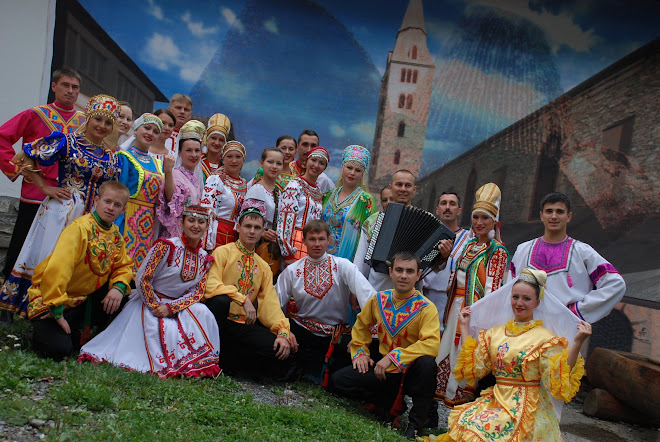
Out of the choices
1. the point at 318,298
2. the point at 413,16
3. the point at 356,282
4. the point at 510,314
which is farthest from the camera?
the point at 413,16

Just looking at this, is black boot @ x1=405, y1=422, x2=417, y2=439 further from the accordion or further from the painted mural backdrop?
the painted mural backdrop

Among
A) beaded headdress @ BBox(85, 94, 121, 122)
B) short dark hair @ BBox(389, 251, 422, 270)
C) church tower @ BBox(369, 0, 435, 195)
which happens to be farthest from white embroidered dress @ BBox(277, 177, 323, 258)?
church tower @ BBox(369, 0, 435, 195)

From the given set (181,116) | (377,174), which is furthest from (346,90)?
(181,116)

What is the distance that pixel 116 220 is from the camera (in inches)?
176

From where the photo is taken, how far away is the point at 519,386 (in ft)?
11.1

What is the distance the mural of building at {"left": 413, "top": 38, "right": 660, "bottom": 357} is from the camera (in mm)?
8453

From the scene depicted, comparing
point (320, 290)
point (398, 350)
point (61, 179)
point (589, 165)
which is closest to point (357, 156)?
point (320, 290)

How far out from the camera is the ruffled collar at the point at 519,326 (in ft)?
11.5

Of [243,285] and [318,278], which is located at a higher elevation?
[318,278]

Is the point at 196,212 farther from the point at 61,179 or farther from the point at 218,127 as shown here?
the point at 218,127

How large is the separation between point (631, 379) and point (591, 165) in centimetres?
403

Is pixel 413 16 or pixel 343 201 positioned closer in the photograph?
pixel 343 201

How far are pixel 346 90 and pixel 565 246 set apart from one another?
16.0ft

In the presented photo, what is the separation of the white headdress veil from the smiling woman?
117 inches
